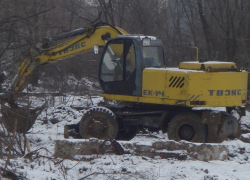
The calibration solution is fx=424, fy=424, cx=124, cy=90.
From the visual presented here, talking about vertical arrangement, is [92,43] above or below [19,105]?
above

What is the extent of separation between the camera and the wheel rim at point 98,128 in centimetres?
945

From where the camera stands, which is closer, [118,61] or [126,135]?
[118,61]

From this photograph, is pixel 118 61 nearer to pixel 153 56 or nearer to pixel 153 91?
pixel 153 56

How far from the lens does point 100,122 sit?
9.47 meters

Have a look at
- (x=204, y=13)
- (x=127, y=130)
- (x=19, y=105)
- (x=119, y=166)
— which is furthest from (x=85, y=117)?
(x=204, y=13)

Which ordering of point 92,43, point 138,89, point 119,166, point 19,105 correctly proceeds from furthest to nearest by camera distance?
point 92,43
point 138,89
point 19,105
point 119,166

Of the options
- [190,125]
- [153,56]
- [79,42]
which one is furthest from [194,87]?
[79,42]

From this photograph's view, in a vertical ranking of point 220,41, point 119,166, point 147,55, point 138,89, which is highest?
point 220,41

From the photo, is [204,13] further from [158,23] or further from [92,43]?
[92,43]

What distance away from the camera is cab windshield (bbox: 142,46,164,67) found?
9414 mm

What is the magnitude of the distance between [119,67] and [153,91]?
3.45 ft

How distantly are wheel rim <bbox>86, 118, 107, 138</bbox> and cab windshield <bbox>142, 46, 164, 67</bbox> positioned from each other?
1630 millimetres

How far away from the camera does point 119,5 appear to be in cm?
1955

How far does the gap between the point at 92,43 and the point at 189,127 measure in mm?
3233
